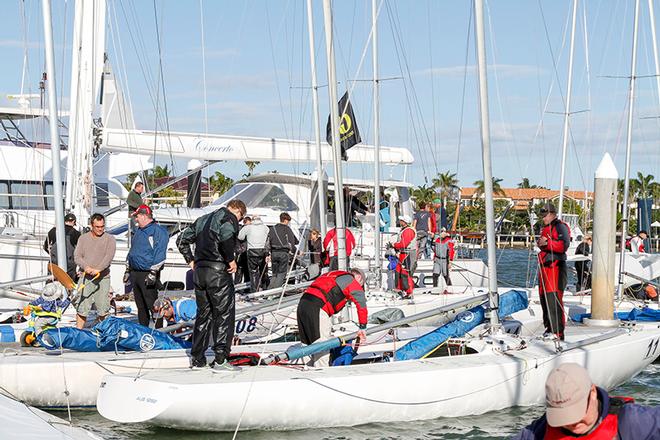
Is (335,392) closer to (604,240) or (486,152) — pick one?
(486,152)

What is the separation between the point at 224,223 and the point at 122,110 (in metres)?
12.7

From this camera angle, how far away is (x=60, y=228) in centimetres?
1223

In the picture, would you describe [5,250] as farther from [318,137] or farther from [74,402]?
[74,402]

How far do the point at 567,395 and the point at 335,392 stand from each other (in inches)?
197

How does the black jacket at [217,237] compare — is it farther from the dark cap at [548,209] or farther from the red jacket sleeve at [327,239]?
the red jacket sleeve at [327,239]

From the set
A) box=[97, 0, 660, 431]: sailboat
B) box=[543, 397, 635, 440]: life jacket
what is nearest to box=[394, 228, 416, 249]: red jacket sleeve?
box=[97, 0, 660, 431]: sailboat

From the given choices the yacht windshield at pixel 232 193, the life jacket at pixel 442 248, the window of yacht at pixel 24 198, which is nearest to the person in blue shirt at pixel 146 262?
the life jacket at pixel 442 248

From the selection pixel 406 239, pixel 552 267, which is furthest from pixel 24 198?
pixel 552 267

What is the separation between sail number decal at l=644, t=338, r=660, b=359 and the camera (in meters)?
10.8

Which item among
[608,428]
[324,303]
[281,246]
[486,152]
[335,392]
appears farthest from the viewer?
[281,246]

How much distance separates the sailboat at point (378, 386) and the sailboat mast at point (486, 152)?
0.03 feet

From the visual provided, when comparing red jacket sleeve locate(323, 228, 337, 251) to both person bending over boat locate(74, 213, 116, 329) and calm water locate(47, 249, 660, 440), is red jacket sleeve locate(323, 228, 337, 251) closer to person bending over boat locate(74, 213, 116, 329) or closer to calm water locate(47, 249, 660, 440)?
person bending over boat locate(74, 213, 116, 329)

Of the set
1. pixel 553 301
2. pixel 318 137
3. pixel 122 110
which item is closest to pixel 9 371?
pixel 553 301

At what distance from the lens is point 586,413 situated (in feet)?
12.0
